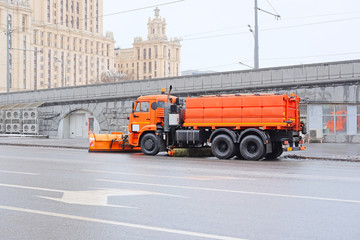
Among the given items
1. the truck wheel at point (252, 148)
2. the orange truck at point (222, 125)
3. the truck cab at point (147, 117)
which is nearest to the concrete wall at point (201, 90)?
the orange truck at point (222, 125)

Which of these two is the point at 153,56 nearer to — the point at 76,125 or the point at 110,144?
the point at 76,125

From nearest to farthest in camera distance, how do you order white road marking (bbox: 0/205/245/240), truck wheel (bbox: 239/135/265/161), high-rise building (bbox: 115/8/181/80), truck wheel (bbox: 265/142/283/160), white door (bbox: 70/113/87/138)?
white road marking (bbox: 0/205/245/240), truck wheel (bbox: 239/135/265/161), truck wheel (bbox: 265/142/283/160), white door (bbox: 70/113/87/138), high-rise building (bbox: 115/8/181/80)

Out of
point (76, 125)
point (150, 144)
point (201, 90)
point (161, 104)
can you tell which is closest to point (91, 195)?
point (150, 144)

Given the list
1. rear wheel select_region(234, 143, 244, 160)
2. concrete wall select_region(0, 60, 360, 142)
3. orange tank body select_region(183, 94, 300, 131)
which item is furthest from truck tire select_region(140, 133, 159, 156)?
concrete wall select_region(0, 60, 360, 142)

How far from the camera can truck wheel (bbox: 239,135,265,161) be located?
65.2ft

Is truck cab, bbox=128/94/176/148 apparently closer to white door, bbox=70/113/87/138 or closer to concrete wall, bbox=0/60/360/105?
concrete wall, bbox=0/60/360/105

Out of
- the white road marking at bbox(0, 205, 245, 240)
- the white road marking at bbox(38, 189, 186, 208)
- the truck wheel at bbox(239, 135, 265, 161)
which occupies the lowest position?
the white road marking at bbox(0, 205, 245, 240)

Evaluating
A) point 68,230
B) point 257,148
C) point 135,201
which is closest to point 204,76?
point 257,148

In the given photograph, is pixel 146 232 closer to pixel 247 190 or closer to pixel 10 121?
pixel 247 190

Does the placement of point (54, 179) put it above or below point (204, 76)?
below

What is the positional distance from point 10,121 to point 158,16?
150081 millimetres

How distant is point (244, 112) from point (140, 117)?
545 cm

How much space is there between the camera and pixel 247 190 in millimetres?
9914

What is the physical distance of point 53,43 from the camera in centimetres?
15462
